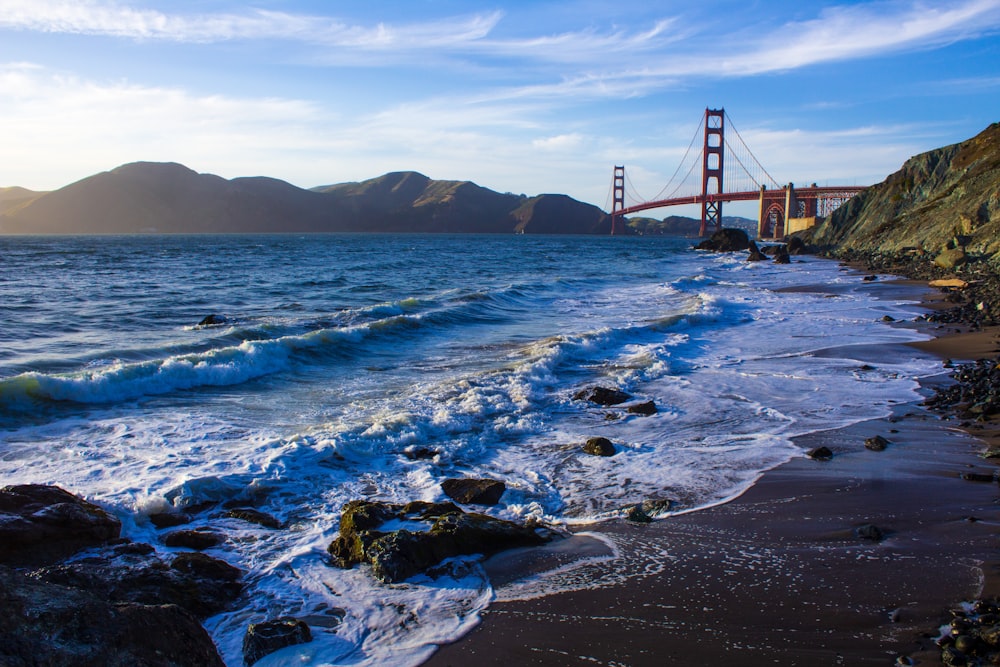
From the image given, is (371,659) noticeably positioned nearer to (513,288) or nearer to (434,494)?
(434,494)

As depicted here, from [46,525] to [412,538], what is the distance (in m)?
1.88

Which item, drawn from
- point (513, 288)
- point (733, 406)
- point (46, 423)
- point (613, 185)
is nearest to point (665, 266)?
point (513, 288)

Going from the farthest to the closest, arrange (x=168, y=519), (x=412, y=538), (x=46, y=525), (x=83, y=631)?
(x=168, y=519) → (x=412, y=538) → (x=46, y=525) → (x=83, y=631)

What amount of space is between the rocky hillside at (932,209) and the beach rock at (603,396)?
15.2 m

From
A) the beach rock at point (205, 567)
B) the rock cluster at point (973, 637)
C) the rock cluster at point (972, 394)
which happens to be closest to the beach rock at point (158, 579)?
the beach rock at point (205, 567)

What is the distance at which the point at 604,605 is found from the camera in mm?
3107

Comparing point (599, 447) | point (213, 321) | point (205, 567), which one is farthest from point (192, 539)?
point (213, 321)

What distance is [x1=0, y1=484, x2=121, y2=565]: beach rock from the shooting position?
3287 millimetres

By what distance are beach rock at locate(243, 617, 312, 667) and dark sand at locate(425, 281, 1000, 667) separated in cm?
59

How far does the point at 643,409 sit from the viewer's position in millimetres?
6797

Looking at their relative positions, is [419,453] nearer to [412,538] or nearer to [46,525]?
[412,538]

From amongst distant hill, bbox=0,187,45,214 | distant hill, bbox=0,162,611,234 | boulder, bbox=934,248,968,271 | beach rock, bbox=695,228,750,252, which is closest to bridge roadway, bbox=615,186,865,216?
beach rock, bbox=695,228,750,252

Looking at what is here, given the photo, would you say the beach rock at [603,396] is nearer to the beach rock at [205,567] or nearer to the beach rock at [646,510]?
the beach rock at [646,510]

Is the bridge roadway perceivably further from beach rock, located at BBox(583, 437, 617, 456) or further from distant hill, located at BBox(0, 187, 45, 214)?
distant hill, located at BBox(0, 187, 45, 214)
